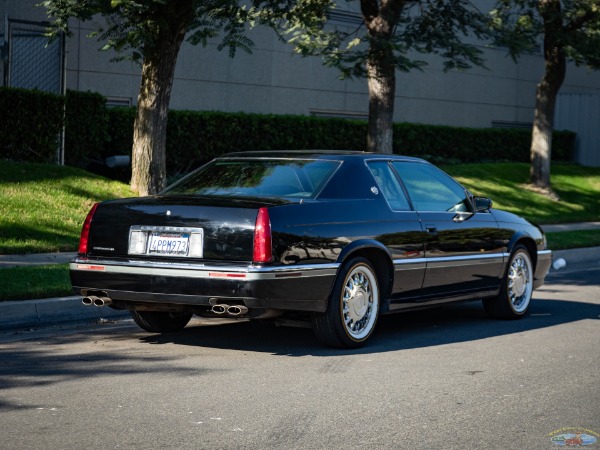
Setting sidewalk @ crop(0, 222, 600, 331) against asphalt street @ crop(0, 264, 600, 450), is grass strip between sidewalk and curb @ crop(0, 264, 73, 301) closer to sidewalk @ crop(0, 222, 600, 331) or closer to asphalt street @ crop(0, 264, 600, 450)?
sidewalk @ crop(0, 222, 600, 331)

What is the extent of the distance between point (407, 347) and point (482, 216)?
1.96 metres

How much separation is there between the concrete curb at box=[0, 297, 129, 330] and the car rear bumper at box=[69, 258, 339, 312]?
1.33 metres

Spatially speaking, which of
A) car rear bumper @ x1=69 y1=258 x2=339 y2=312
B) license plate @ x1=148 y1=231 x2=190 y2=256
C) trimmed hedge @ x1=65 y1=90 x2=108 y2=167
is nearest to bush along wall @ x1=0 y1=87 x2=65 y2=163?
trimmed hedge @ x1=65 y1=90 x2=108 y2=167

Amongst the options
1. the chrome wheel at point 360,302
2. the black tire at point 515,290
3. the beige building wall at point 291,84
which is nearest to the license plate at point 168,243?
the chrome wheel at point 360,302

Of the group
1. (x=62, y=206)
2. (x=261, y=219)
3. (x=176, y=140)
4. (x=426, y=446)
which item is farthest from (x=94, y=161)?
(x=426, y=446)

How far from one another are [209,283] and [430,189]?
2743mm

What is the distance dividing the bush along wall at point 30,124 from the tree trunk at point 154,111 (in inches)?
79.8

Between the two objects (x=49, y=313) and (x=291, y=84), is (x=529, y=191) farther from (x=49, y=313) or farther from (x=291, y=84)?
(x=49, y=313)

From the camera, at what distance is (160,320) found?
29.6 feet

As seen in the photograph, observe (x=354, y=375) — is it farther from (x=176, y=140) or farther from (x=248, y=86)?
(x=248, y=86)

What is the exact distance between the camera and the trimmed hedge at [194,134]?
17812 mm

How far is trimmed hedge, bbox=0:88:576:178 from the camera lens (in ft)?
58.4

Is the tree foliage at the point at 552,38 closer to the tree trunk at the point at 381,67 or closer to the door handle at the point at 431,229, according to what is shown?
the tree trunk at the point at 381,67

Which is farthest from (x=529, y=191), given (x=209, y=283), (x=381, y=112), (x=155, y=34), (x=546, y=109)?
(x=209, y=283)
